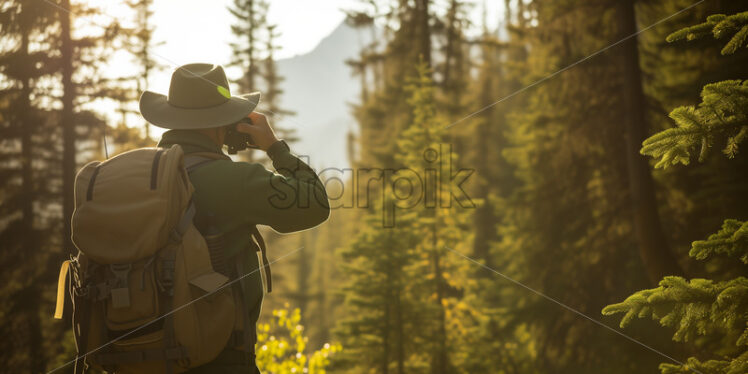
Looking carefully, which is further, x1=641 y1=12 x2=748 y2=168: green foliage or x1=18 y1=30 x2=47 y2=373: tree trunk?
x1=18 y1=30 x2=47 y2=373: tree trunk

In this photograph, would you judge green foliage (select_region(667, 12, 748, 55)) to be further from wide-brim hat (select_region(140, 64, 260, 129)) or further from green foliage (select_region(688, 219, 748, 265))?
wide-brim hat (select_region(140, 64, 260, 129))

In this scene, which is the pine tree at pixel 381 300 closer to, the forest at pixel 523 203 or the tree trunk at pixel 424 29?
the forest at pixel 523 203

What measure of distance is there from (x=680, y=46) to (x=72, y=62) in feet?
48.9

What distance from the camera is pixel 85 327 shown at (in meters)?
2.69

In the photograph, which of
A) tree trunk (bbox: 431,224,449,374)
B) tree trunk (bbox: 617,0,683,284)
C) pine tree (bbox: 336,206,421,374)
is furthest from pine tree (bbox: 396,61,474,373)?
tree trunk (bbox: 617,0,683,284)

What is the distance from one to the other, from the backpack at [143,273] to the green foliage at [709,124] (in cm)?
293

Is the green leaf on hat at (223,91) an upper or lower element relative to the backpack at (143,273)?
upper

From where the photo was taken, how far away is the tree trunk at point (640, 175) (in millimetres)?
10430

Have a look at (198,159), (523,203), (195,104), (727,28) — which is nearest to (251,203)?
(198,159)

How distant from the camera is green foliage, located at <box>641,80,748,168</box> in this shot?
10.6 ft

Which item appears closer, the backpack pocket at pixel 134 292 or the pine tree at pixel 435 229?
the backpack pocket at pixel 134 292

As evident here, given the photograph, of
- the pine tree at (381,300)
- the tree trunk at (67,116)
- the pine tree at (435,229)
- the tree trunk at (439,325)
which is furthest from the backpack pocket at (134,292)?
the tree trunk at (439,325)

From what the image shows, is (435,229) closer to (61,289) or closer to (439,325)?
(439,325)

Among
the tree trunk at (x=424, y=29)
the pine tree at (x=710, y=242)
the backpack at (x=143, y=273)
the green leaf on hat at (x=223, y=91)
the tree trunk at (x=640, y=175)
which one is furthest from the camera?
the tree trunk at (x=424, y=29)
